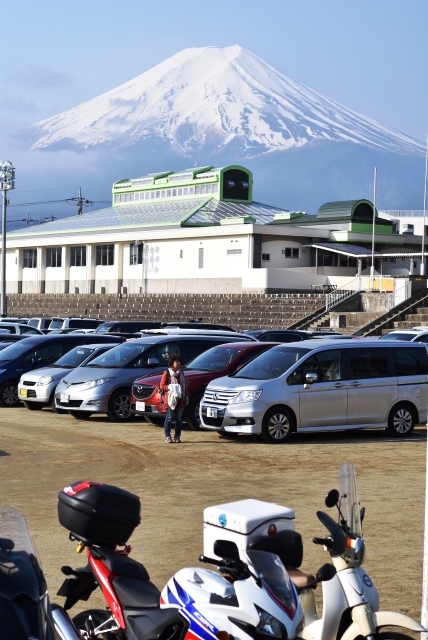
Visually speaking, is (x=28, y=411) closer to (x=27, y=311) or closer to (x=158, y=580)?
(x=158, y=580)

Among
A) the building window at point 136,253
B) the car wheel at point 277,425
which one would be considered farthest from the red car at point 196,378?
the building window at point 136,253

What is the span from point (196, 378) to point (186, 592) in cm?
1416

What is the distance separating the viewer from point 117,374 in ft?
66.9

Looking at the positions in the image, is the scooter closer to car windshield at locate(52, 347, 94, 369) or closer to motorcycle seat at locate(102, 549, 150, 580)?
motorcycle seat at locate(102, 549, 150, 580)

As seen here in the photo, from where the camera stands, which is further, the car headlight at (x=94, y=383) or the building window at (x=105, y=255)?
the building window at (x=105, y=255)

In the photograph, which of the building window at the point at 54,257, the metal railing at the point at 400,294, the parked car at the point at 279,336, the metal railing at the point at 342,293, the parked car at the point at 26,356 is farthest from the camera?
the building window at the point at 54,257

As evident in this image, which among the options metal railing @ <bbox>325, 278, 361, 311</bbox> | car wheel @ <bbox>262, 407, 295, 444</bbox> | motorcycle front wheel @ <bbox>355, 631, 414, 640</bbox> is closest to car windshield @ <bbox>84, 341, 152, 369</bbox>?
car wheel @ <bbox>262, 407, 295, 444</bbox>

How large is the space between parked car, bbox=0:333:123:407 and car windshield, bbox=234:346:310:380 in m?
7.76

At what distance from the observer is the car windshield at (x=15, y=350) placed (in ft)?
80.0

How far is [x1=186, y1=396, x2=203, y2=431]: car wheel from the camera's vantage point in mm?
18984

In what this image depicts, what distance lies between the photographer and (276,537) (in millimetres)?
5336

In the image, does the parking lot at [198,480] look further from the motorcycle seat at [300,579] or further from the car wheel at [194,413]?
the motorcycle seat at [300,579]

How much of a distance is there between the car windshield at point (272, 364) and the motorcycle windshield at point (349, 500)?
11.7 m

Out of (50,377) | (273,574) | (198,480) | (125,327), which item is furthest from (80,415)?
(273,574)
